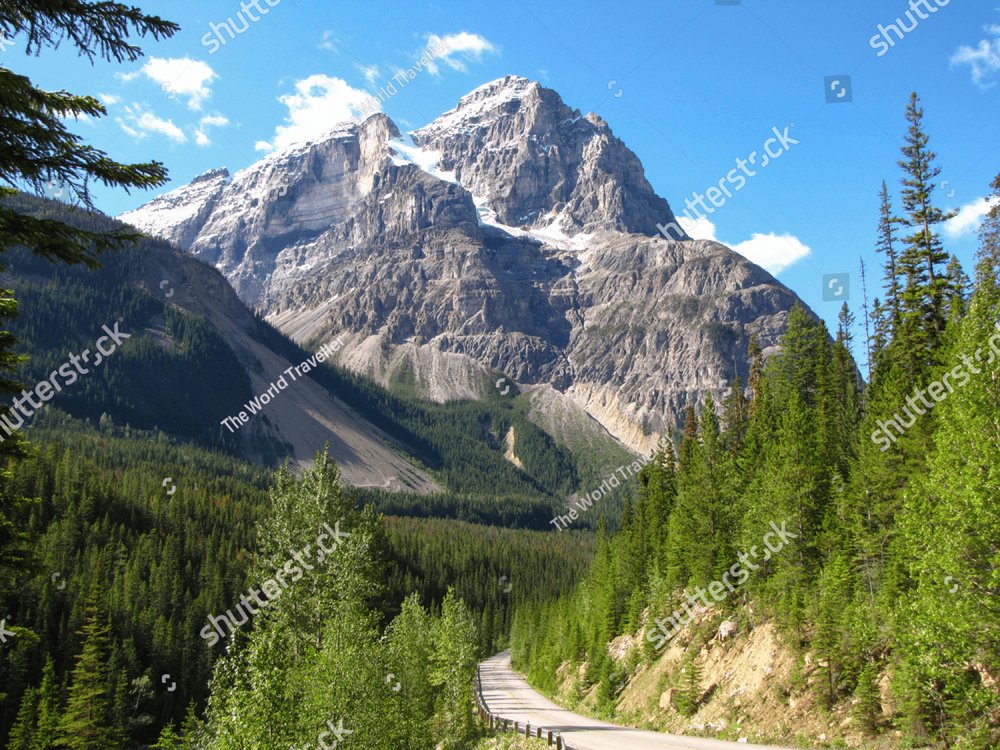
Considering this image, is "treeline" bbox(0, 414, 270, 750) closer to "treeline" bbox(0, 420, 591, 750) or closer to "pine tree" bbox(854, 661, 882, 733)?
"treeline" bbox(0, 420, 591, 750)

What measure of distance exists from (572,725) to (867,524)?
17.6 metres

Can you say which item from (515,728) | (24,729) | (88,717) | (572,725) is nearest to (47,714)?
(24,729)

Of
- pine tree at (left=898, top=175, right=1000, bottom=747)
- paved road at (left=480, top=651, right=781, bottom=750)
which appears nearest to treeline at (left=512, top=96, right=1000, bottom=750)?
pine tree at (left=898, top=175, right=1000, bottom=747)

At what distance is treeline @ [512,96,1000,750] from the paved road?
369 cm

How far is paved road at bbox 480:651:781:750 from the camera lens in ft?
81.5

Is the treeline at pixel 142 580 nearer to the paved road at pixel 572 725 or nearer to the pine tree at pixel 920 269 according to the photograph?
the paved road at pixel 572 725

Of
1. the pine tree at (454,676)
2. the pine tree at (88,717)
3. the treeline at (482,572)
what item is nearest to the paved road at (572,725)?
the pine tree at (454,676)

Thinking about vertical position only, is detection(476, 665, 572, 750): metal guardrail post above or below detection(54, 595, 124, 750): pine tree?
above

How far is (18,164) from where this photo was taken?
9.46 m

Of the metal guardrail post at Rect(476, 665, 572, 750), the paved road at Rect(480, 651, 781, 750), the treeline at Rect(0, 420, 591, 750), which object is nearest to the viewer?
the paved road at Rect(480, 651, 781, 750)

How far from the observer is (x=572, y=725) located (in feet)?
118

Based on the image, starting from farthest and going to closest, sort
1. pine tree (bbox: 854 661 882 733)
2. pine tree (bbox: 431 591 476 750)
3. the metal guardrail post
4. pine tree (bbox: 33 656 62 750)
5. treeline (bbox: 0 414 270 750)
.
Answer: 1. treeline (bbox: 0 414 270 750)
2. pine tree (bbox: 33 656 62 750)
3. pine tree (bbox: 431 591 476 750)
4. the metal guardrail post
5. pine tree (bbox: 854 661 882 733)

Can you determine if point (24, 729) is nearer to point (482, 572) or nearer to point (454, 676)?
point (454, 676)

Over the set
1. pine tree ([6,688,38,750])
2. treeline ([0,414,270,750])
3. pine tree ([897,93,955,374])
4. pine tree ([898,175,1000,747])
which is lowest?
pine tree ([6,688,38,750])
